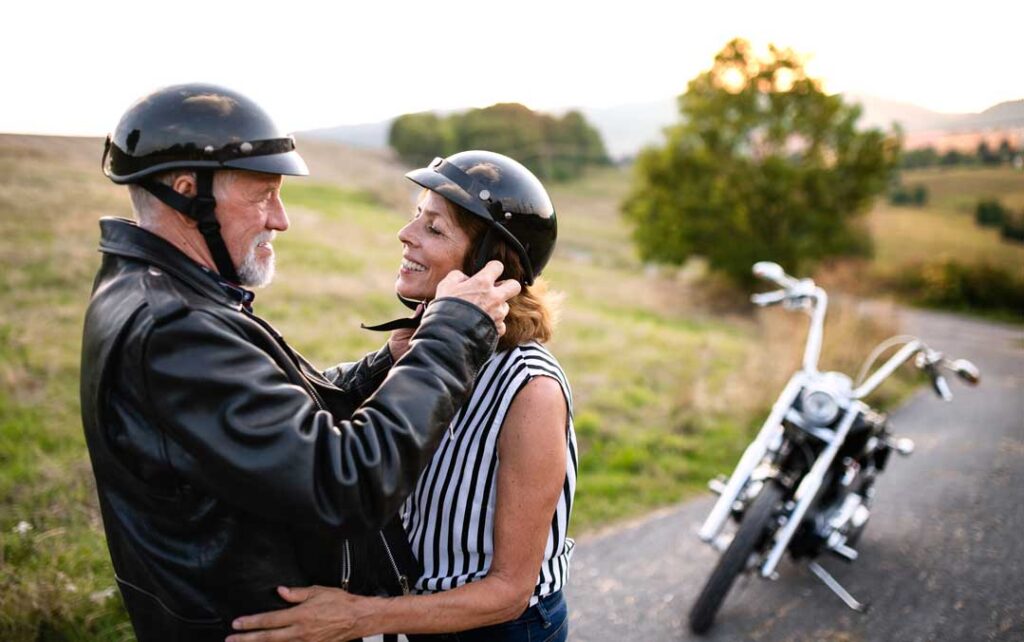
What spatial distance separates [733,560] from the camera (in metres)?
3.76

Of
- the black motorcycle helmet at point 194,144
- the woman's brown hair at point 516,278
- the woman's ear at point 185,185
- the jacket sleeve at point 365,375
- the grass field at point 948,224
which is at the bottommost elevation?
the grass field at point 948,224

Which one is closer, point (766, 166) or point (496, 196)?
point (496, 196)

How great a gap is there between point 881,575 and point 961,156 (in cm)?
3271

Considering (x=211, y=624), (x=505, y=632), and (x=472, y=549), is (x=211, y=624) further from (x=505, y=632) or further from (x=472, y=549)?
(x=505, y=632)

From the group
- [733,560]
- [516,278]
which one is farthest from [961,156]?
[516,278]

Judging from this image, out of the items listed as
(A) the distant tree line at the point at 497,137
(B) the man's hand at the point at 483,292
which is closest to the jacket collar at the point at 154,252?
(B) the man's hand at the point at 483,292

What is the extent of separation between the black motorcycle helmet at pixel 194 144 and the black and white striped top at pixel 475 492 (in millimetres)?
813

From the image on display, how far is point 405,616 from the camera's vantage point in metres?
1.91

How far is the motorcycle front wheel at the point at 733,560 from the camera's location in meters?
3.76

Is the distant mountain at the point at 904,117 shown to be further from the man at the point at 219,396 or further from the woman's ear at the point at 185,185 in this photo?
the woman's ear at the point at 185,185

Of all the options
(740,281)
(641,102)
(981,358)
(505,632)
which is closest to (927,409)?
(981,358)

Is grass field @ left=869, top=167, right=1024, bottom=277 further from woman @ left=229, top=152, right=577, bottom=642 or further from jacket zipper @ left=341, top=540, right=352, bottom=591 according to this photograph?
jacket zipper @ left=341, top=540, right=352, bottom=591

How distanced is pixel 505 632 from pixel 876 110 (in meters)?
28.6

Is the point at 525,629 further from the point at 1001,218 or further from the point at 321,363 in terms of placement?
the point at 1001,218
